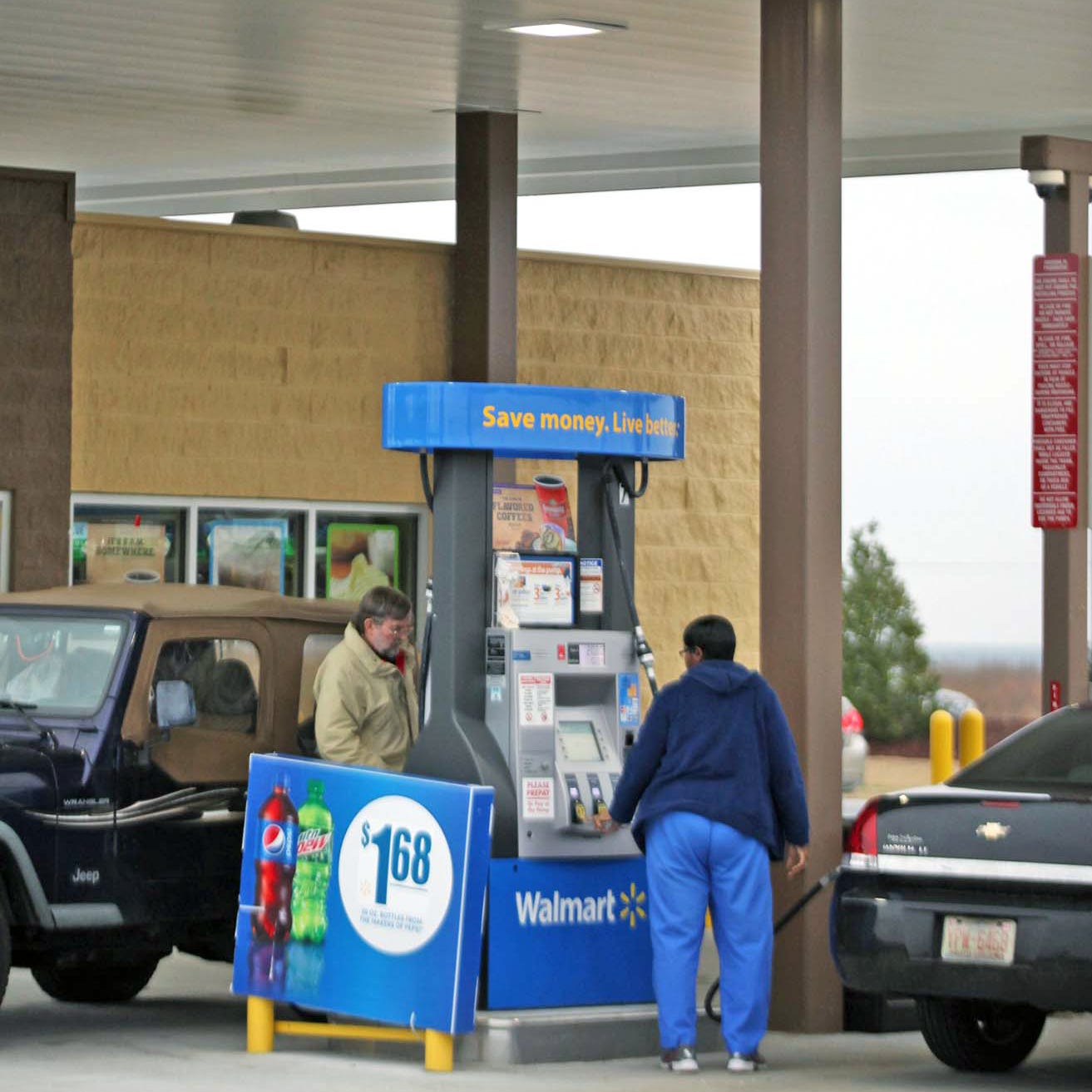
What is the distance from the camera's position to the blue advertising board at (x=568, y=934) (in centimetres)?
899

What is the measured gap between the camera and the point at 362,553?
17.2 m

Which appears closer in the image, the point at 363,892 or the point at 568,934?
the point at 363,892

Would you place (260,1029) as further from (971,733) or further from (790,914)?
(971,733)

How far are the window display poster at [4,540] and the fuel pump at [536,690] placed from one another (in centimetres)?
666

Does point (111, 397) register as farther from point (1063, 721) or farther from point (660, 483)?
point (1063, 721)

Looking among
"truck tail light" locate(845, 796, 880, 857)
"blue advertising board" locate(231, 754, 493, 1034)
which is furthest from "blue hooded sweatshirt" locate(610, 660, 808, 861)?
"blue advertising board" locate(231, 754, 493, 1034)

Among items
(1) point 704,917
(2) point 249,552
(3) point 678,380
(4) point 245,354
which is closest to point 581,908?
(1) point 704,917

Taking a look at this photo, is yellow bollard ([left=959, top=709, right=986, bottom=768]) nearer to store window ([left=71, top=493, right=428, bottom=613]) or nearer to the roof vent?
store window ([left=71, top=493, right=428, bottom=613])

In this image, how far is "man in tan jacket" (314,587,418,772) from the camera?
972 centimetres

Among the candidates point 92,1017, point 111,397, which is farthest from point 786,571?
point 111,397

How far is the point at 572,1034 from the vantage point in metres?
9.06

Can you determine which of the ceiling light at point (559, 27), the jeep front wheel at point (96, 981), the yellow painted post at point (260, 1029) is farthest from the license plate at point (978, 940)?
the ceiling light at point (559, 27)

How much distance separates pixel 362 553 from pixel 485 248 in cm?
251

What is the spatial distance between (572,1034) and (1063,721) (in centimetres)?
228
